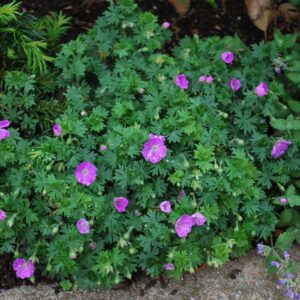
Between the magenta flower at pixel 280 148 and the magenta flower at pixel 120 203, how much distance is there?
90 centimetres

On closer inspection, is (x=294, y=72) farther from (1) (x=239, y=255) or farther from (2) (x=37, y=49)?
(2) (x=37, y=49)

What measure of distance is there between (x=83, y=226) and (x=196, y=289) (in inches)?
28.7

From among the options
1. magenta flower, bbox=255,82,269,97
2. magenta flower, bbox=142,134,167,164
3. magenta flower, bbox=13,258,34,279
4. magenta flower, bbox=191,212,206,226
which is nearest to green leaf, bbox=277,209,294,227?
magenta flower, bbox=191,212,206,226

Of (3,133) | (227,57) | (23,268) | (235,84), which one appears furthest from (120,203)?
(227,57)

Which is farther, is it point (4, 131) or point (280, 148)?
point (280, 148)

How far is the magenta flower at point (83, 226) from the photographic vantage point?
2670mm

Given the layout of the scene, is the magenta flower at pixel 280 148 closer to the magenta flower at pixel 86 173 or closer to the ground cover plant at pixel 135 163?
the ground cover plant at pixel 135 163

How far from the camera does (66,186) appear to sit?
2.72 meters

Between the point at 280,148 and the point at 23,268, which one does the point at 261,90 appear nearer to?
the point at 280,148

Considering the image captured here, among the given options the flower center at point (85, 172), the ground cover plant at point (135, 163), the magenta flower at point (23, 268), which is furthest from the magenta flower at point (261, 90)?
the magenta flower at point (23, 268)

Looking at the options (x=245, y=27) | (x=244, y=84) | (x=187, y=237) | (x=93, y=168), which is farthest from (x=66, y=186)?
(x=245, y=27)

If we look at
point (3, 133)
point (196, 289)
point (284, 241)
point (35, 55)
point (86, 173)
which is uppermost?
point (35, 55)

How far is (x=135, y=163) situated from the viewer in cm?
279

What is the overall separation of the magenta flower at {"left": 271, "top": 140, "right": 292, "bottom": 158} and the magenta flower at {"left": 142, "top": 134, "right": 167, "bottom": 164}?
69cm
